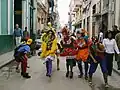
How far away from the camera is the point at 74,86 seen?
9859 mm

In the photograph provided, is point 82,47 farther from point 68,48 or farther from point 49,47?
point 49,47

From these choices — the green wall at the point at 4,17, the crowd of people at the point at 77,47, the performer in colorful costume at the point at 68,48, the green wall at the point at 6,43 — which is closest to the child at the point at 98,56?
the crowd of people at the point at 77,47

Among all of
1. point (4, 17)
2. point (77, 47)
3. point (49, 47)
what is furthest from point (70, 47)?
point (4, 17)

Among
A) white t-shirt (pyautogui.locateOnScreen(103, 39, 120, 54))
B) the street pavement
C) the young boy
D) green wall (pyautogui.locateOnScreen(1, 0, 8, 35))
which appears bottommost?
the street pavement

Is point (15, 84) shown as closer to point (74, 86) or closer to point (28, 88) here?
point (28, 88)

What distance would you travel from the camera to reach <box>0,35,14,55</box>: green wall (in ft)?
65.7

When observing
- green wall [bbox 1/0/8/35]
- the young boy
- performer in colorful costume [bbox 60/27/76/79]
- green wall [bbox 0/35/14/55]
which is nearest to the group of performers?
performer in colorful costume [bbox 60/27/76/79]

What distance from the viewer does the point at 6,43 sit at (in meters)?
21.4

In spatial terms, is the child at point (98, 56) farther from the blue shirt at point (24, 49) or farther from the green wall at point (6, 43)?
the green wall at point (6, 43)

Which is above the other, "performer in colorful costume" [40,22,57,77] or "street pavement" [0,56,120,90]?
"performer in colorful costume" [40,22,57,77]

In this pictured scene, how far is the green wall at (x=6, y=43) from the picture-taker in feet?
65.7

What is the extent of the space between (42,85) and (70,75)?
195cm

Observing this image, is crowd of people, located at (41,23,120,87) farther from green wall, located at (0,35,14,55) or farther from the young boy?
green wall, located at (0,35,14,55)

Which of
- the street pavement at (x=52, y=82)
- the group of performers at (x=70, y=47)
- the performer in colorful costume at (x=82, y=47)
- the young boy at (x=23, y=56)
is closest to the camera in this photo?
the street pavement at (x=52, y=82)
